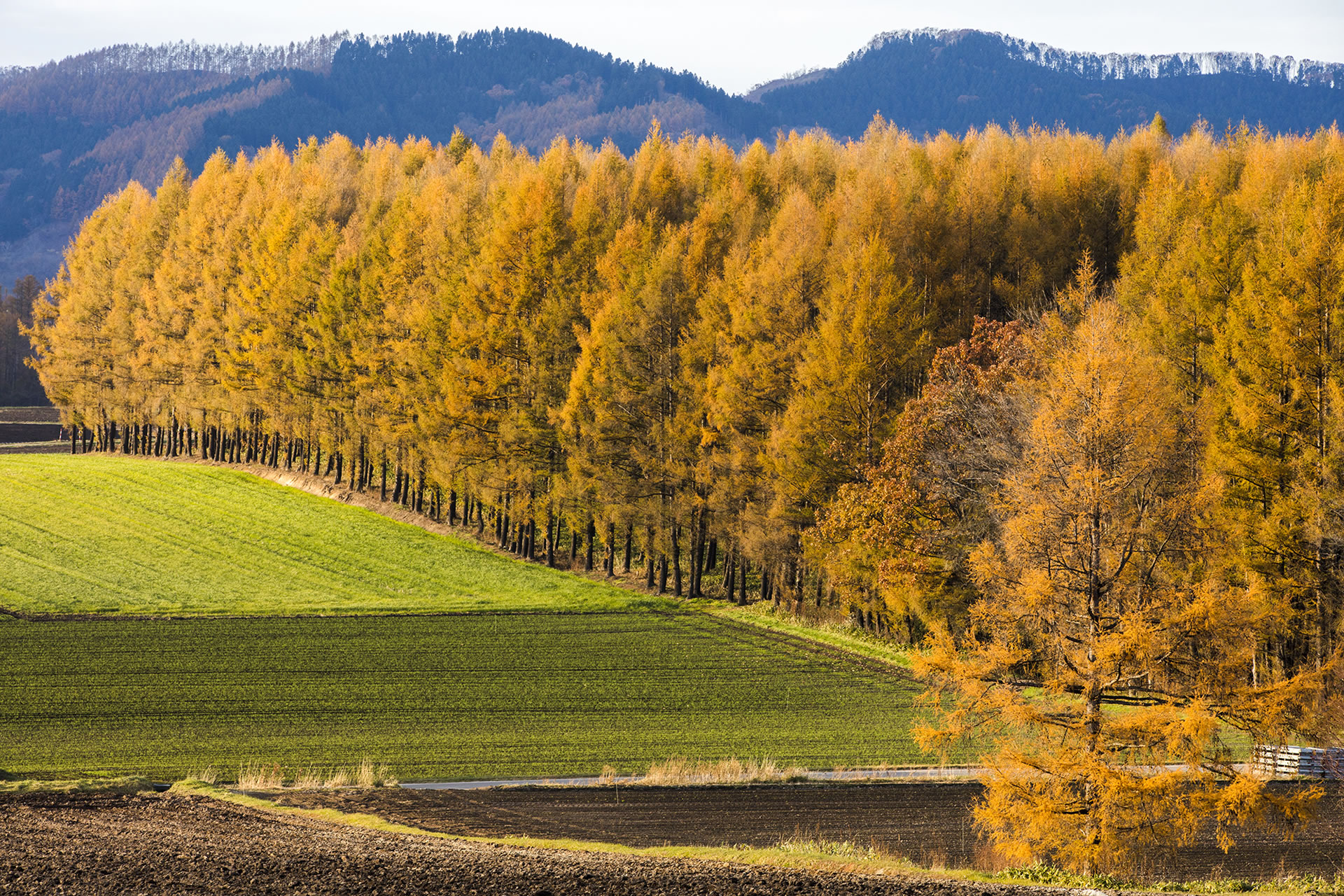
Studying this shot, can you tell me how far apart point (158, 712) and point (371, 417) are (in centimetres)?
3713

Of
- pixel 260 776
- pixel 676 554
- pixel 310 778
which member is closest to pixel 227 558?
pixel 676 554

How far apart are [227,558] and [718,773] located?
3560cm

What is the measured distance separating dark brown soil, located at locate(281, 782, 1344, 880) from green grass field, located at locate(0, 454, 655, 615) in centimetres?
2499

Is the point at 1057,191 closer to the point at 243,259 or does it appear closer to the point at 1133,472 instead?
the point at 1133,472

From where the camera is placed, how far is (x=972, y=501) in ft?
130

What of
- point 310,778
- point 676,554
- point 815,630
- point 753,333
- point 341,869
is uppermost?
point 753,333

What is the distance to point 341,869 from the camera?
15203 millimetres

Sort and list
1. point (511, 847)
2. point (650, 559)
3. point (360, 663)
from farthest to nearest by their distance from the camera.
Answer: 1. point (650, 559)
2. point (360, 663)
3. point (511, 847)

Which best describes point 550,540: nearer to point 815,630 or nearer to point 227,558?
point 227,558

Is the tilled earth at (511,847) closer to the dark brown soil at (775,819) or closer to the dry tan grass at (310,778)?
the dark brown soil at (775,819)

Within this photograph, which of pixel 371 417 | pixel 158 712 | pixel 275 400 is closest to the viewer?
pixel 158 712

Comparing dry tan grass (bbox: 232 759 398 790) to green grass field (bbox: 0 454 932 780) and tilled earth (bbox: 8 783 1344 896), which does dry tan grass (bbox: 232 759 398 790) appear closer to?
green grass field (bbox: 0 454 932 780)

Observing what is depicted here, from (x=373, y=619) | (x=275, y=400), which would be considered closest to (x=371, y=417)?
(x=275, y=400)

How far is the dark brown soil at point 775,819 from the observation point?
2142cm
